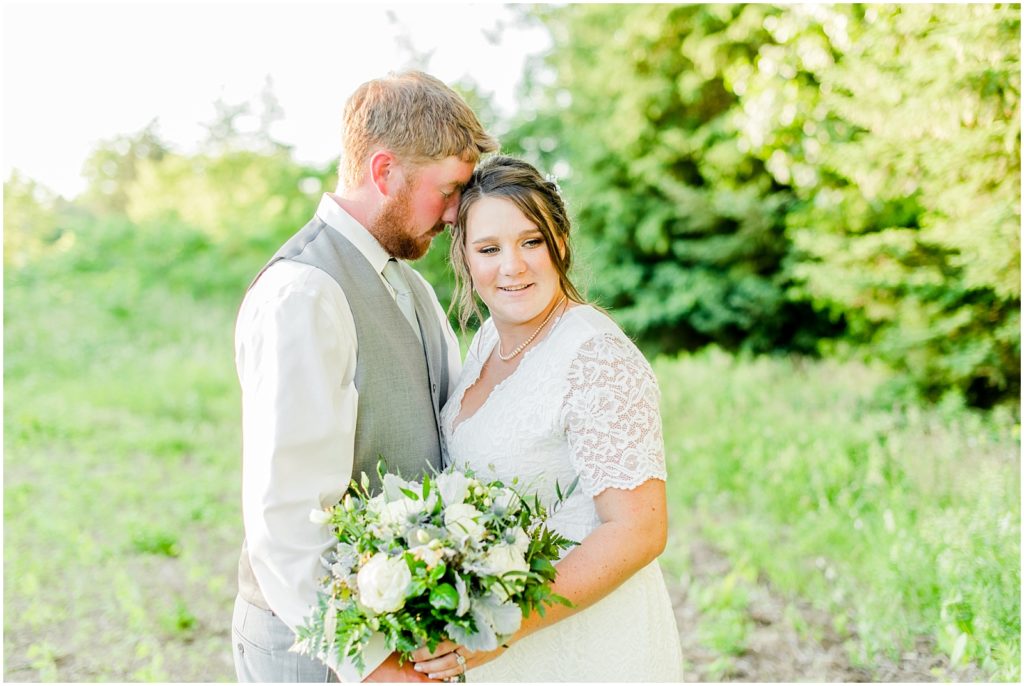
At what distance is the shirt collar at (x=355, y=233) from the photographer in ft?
8.22

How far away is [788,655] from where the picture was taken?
14.3ft

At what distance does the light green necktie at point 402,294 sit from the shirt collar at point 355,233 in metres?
0.05

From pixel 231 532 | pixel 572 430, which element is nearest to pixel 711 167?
pixel 231 532

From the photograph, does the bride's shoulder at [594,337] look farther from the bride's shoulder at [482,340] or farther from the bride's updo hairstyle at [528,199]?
the bride's shoulder at [482,340]

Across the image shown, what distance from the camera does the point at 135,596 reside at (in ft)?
16.7

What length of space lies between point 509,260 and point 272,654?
4.16 ft

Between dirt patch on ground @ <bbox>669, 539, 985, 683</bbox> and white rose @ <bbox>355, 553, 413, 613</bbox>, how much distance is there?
2936 millimetres

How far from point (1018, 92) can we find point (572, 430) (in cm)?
433

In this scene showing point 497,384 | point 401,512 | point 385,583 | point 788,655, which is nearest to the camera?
point 385,583

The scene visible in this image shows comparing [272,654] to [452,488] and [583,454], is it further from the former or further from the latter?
[583,454]

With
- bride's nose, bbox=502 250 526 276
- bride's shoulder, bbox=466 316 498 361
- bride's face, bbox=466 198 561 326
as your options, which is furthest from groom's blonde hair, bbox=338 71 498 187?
bride's shoulder, bbox=466 316 498 361

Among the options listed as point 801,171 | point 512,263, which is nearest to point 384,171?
point 512,263

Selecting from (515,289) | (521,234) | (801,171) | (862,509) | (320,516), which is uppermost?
(801,171)

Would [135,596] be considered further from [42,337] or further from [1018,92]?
[42,337]
